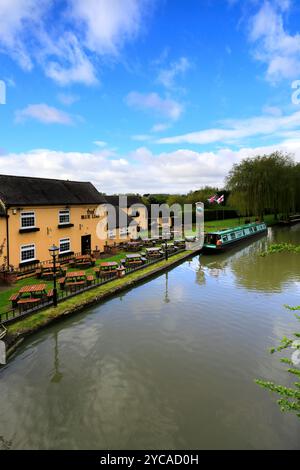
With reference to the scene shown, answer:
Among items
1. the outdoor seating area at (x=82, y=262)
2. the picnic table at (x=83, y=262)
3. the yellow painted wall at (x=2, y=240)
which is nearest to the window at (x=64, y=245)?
the outdoor seating area at (x=82, y=262)

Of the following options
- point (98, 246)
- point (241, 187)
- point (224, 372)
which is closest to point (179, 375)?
point (224, 372)

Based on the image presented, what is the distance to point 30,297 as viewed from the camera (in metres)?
Result: 11.5

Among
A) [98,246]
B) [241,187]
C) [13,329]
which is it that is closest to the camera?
[13,329]

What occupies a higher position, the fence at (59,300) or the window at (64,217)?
the window at (64,217)

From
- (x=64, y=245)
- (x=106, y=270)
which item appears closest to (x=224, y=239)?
(x=106, y=270)

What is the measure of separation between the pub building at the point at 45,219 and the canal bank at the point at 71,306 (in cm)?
537

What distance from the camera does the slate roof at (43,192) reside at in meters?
15.9

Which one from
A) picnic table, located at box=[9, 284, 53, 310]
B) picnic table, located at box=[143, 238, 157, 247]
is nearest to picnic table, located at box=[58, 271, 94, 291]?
picnic table, located at box=[9, 284, 53, 310]

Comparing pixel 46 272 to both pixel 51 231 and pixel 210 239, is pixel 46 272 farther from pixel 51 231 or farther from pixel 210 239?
pixel 210 239

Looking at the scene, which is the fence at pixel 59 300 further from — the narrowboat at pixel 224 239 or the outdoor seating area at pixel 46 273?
the narrowboat at pixel 224 239

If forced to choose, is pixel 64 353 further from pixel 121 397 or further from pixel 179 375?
pixel 179 375

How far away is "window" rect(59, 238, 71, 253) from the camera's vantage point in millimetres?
18750

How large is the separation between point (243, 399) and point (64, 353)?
5.22 meters

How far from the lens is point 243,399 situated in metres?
6.44
